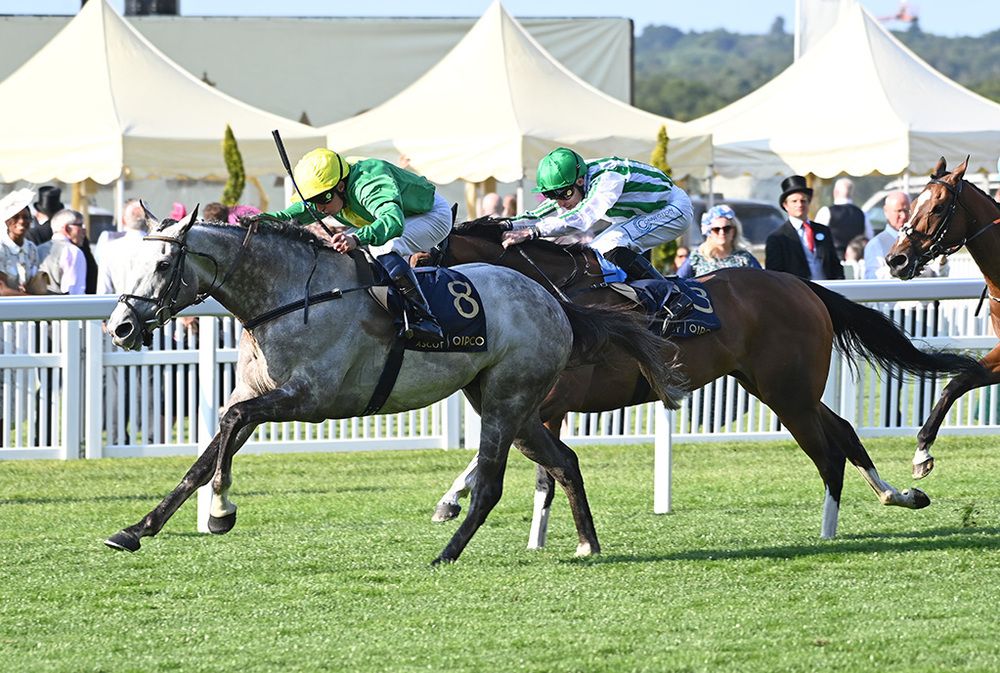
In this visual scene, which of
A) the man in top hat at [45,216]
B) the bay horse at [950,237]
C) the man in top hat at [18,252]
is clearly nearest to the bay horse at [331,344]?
the bay horse at [950,237]

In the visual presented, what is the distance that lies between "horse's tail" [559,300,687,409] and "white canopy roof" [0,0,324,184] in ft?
30.9

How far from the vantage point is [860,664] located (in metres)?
4.99

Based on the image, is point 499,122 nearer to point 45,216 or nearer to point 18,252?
point 45,216

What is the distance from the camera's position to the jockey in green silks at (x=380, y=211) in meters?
6.55

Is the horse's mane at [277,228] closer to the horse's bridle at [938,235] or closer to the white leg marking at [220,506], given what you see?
the white leg marking at [220,506]

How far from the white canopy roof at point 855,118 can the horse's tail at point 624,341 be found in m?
9.52

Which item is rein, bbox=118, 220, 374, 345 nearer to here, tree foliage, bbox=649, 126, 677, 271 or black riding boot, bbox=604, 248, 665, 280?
black riding boot, bbox=604, 248, 665, 280

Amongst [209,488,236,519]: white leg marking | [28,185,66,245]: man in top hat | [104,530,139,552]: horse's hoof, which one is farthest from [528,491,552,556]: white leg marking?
[28,185,66,245]: man in top hat

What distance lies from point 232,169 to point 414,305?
32.1ft

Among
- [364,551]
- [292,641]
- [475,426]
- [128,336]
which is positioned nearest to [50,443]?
[475,426]

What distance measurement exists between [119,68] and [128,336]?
433 inches

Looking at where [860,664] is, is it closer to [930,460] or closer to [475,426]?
[930,460]

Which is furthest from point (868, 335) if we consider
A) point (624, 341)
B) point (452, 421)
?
point (452, 421)

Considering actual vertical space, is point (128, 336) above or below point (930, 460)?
above
